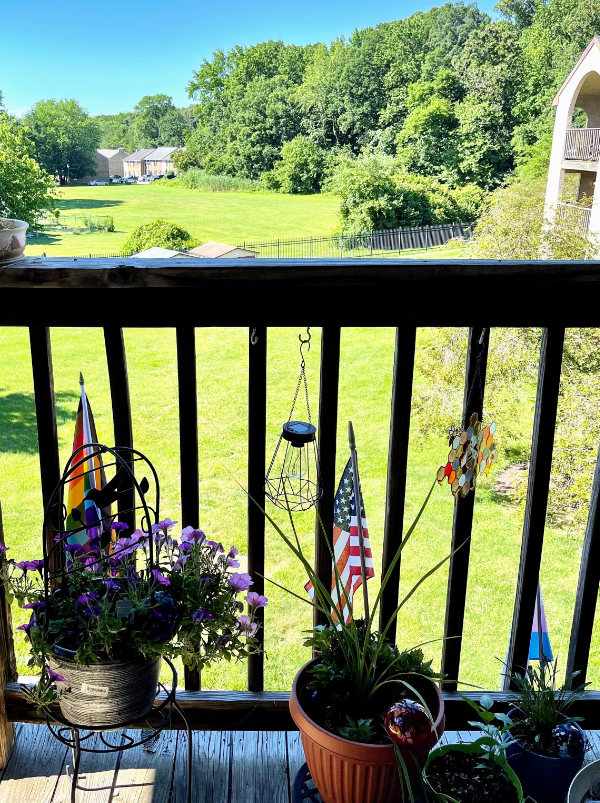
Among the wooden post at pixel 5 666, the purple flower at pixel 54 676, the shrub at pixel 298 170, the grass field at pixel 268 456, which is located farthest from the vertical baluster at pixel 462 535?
the shrub at pixel 298 170

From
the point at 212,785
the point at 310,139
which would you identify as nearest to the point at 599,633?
the point at 212,785

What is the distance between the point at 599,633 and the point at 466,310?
7.70m

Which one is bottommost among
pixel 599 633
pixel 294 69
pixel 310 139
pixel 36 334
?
pixel 599 633

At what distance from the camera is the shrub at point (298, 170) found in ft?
77.3

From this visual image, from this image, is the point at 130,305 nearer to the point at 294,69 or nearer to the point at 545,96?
the point at 545,96

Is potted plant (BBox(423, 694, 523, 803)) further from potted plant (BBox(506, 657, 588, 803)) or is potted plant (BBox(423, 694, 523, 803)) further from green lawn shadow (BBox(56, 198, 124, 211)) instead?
green lawn shadow (BBox(56, 198, 124, 211))

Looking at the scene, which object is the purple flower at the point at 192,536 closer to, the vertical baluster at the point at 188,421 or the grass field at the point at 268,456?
the vertical baluster at the point at 188,421

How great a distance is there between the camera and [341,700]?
3.42 feet

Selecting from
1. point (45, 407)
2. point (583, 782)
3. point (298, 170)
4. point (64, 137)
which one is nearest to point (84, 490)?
point (45, 407)

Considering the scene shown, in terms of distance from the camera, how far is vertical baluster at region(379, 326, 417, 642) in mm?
1134

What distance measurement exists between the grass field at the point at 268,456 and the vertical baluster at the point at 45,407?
2377 millimetres

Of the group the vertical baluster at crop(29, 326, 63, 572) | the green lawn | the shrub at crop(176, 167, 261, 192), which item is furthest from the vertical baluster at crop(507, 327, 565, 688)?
the shrub at crop(176, 167, 261, 192)

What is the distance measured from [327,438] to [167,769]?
2.04 ft

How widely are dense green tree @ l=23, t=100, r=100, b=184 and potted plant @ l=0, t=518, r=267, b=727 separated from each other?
18102mm
